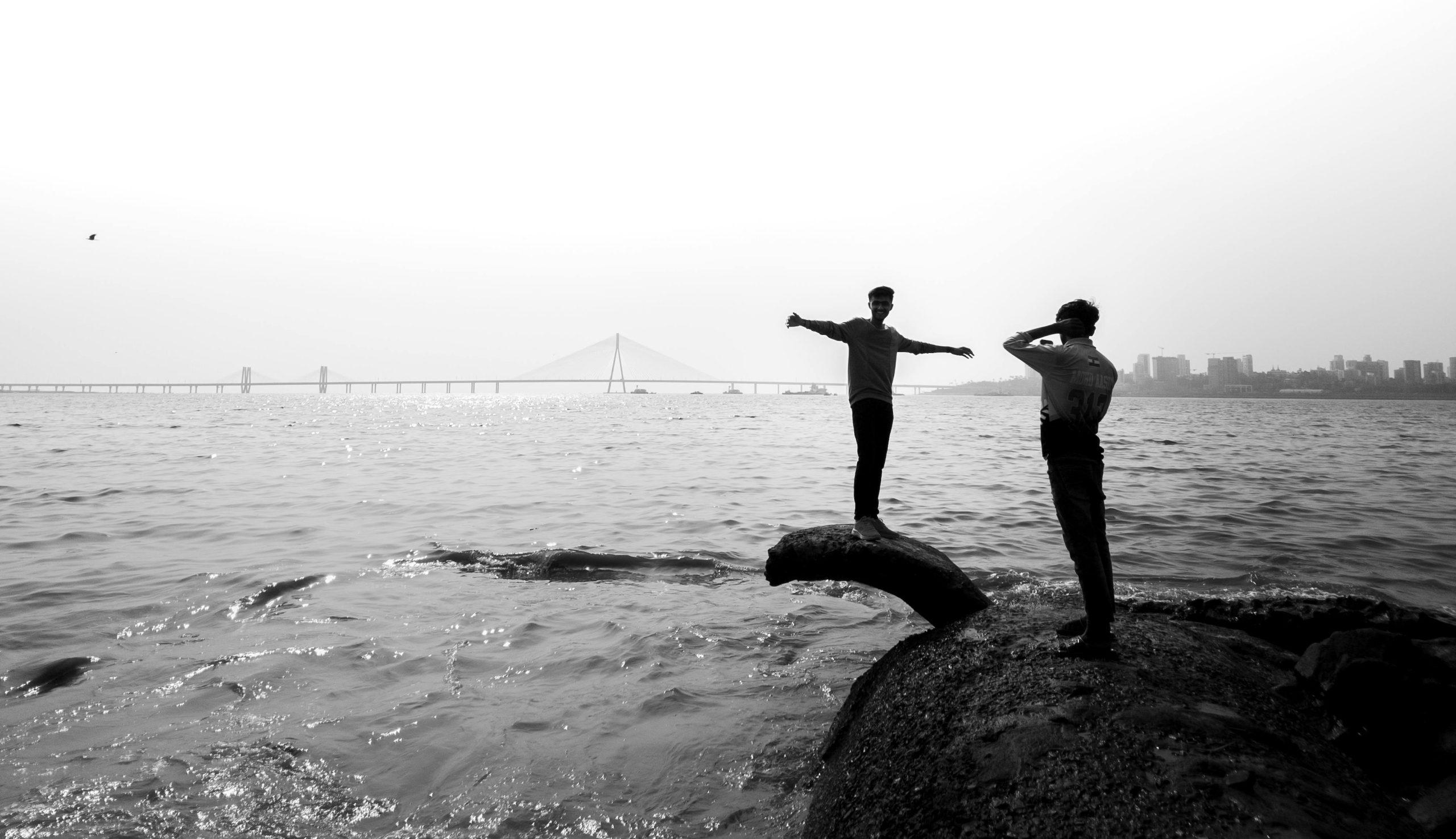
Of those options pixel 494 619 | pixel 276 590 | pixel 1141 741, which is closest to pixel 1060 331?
pixel 1141 741

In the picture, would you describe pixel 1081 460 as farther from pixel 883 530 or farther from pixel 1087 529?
pixel 883 530

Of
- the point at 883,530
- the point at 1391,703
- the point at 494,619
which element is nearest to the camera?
the point at 1391,703

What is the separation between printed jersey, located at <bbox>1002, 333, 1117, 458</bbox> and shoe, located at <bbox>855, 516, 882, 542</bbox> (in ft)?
4.84

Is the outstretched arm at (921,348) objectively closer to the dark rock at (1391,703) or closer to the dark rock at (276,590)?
the dark rock at (1391,703)

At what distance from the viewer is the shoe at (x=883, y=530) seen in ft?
17.5

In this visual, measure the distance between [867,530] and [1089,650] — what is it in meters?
1.85

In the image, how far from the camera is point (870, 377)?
5.83 meters

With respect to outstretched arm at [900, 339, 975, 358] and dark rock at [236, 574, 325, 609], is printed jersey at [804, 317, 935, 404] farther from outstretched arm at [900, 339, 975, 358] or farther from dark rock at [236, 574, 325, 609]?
dark rock at [236, 574, 325, 609]

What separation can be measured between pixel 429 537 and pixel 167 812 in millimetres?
7542

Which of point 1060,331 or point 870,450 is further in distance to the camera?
point 870,450

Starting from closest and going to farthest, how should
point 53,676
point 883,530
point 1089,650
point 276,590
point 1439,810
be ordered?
point 1439,810
point 1089,650
point 883,530
point 53,676
point 276,590

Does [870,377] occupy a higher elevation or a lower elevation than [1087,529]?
higher

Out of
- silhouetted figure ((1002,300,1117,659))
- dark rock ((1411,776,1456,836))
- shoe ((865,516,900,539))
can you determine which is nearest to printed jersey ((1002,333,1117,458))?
silhouetted figure ((1002,300,1117,659))

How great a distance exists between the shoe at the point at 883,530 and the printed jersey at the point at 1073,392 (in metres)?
1.54
